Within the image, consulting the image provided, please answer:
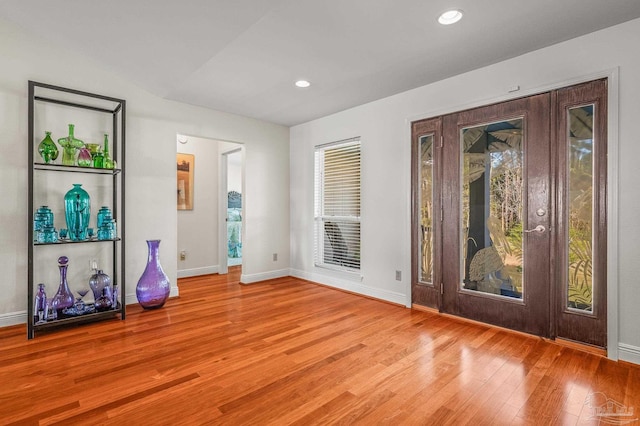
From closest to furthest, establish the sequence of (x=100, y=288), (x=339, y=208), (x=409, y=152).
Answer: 1. (x=100, y=288)
2. (x=409, y=152)
3. (x=339, y=208)

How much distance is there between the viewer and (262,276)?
16.1 feet

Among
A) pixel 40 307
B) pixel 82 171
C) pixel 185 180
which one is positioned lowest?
pixel 40 307

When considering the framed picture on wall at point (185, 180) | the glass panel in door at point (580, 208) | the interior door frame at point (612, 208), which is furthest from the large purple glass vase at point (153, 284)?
the interior door frame at point (612, 208)

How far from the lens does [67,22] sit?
2646 millimetres

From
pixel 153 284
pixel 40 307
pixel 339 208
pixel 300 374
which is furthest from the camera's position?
pixel 339 208

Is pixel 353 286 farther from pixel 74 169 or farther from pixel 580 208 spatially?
pixel 74 169

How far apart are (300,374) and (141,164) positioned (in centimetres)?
294

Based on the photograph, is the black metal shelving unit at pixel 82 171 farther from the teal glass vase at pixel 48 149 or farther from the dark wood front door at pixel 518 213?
the dark wood front door at pixel 518 213

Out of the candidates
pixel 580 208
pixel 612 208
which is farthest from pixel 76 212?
pixel 612 208

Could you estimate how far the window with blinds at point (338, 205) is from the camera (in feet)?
14.4

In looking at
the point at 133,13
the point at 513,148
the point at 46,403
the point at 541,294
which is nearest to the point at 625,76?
the point at 513,148

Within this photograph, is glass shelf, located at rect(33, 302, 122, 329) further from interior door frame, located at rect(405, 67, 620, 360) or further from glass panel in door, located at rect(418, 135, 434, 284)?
interior door frame, located at rect(405, 67, 620, 360)

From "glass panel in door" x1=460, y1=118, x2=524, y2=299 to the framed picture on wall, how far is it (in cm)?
404

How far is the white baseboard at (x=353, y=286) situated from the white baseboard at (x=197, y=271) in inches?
52.5
